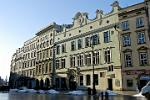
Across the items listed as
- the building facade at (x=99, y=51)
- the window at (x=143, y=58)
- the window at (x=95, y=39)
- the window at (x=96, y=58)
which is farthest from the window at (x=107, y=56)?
the window at (x=143, y=58)

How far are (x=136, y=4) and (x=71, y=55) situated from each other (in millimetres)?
19263

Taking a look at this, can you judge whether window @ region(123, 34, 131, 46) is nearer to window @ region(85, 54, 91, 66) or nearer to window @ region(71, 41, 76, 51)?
window @ region(85, 54, 91, 66)

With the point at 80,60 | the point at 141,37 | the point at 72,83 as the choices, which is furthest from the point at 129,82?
the point at 72,83

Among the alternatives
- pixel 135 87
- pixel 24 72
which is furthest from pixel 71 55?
pixel 24 72

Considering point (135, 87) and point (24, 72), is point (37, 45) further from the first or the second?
point (135, 87)

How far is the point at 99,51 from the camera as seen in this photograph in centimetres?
4478

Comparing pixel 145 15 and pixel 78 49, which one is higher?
pixel 145 15

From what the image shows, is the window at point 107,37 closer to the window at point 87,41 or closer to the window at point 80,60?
the window at point 87,41

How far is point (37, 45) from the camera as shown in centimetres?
7025

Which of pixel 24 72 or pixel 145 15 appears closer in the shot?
pixel 145 15

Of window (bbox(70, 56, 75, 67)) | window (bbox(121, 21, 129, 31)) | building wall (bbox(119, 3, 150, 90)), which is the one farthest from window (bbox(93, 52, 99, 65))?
window (bbox(121, 21, 129, 31))

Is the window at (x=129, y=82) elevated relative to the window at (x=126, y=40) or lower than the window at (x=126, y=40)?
lower

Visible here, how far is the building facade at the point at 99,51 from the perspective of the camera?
125 ft

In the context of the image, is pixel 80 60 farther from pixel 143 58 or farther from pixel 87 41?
pixel 143 58
